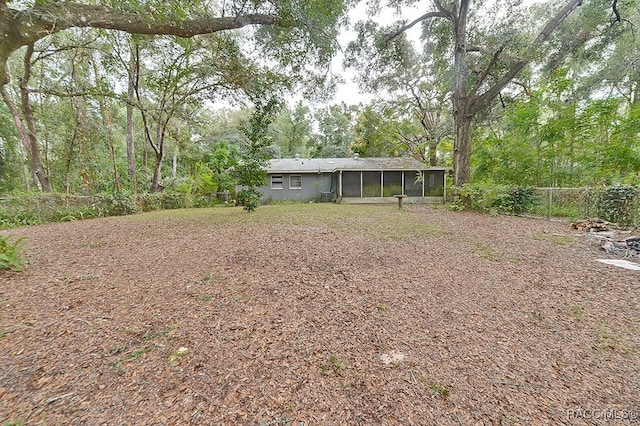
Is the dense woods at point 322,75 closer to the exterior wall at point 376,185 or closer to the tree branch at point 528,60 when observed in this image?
the tree branch at point 528,60

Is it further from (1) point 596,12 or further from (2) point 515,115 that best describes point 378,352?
(2) point 515,115

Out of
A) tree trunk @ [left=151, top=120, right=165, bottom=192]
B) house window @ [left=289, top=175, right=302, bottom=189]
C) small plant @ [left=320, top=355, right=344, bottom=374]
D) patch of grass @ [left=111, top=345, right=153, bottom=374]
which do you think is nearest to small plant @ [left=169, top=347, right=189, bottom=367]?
patch of grass @ [left=111, top=345, right=153, bottom=374]

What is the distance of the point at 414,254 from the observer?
406 cm

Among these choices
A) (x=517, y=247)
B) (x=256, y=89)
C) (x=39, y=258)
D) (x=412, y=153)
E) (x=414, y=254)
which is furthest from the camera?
(x=412, y=153)

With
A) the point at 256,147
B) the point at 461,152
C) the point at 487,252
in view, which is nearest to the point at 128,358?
the point at 487,252

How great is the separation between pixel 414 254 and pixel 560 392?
263 cm

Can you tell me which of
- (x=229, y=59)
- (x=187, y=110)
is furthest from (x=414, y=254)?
(x=187, y=110)

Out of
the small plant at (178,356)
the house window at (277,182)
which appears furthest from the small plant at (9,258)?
the house window at (277,182)

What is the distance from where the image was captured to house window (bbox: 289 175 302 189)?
617 inches

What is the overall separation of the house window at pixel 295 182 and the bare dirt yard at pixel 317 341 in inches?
477

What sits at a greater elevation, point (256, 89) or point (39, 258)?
point (256, 89)

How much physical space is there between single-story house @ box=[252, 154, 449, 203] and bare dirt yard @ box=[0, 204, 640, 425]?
11362 mm

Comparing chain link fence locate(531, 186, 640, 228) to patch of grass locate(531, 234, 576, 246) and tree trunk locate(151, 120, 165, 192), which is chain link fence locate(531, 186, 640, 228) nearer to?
patch of grass locate(531, 234, 576, 246)

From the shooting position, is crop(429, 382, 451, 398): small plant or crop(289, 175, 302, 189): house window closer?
crop(429, 382, 451, 398): small plant
